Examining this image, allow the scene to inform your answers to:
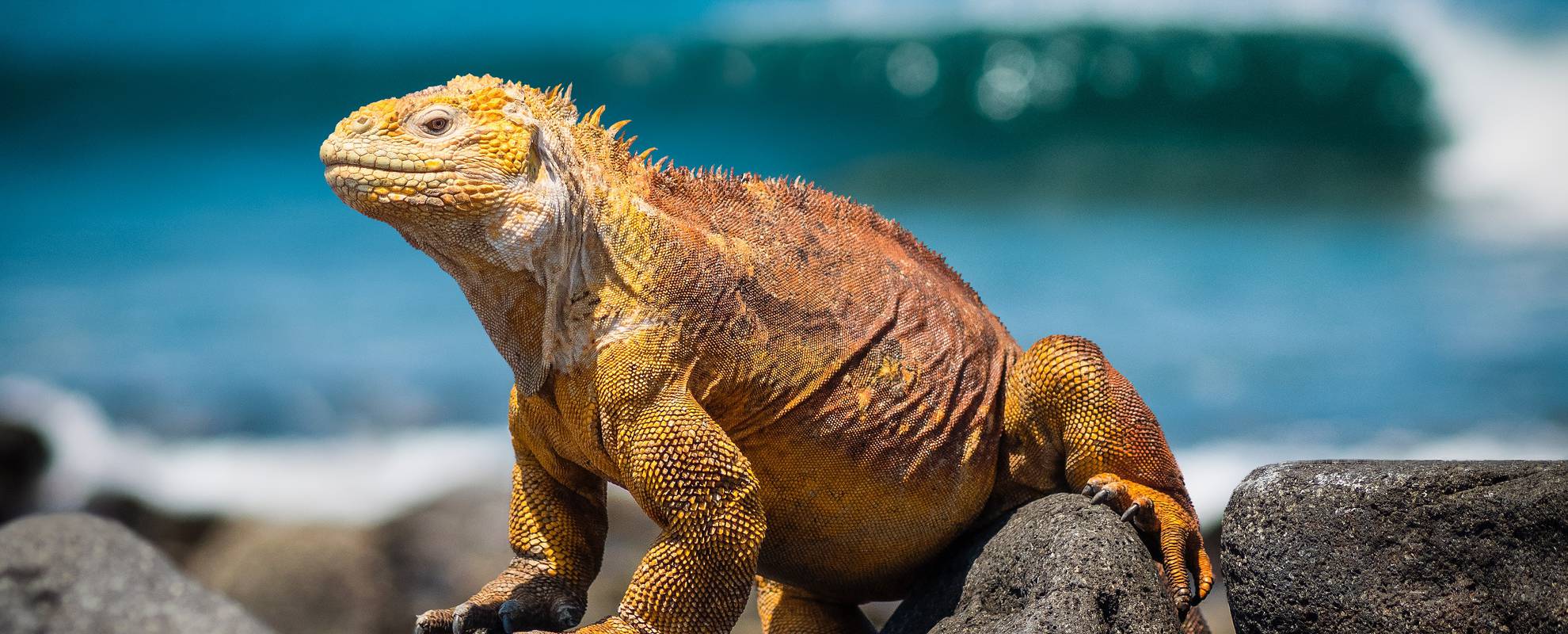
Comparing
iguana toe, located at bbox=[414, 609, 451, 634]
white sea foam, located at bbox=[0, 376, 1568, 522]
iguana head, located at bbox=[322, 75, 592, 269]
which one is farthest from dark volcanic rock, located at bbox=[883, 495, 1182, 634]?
white sea foam, located at bbox=[0, 376, 1568, 522]

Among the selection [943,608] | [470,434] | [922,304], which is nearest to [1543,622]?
[943,608]

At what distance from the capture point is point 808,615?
18.4ft

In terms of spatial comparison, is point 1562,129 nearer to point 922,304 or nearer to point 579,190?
point 922,304

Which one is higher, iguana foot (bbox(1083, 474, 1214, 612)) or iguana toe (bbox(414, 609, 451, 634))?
iguana foot (bbox(1083, 474, 1214, 612))

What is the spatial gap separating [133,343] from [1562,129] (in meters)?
20.6

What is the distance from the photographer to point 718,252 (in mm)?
4387

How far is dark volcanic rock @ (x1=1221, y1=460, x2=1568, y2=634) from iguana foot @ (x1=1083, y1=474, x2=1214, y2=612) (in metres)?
0.26

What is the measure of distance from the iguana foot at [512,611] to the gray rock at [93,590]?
2042 millimetres

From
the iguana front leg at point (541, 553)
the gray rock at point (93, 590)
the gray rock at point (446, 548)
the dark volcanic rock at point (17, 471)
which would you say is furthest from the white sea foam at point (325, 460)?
the iguana front leg at point (541, 553)

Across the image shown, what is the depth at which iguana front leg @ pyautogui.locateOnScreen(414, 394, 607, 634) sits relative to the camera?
4711mm

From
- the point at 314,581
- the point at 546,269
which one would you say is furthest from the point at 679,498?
the point at 314,581

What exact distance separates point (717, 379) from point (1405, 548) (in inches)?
91.3

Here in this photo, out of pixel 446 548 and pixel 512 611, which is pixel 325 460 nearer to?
pixel 446 548

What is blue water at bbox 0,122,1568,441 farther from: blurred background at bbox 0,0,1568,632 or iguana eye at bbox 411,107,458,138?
iguana eye at bbox 411,107,458,138
